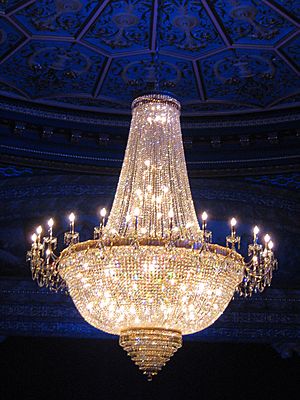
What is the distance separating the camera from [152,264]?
4.39m

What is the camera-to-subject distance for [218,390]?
9.11 meters

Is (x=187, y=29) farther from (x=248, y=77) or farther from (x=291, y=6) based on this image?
(x=248, y=77)

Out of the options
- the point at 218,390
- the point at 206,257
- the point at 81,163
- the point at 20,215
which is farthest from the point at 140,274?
the point at 218,390

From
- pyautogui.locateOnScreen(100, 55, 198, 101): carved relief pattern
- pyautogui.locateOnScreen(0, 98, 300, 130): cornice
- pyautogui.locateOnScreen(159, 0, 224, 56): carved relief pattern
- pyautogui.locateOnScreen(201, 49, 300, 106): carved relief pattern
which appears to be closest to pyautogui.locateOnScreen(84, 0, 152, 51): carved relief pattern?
pyautogui.locateOnScreen(159, 0, 224, 56): carved relief pattern

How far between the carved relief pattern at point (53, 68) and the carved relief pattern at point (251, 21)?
4.41 feet

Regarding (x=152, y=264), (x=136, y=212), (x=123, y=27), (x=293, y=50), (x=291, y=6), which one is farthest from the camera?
(x=293, y=50)

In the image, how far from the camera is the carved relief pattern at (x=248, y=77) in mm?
6488

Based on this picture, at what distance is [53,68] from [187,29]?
1477mm

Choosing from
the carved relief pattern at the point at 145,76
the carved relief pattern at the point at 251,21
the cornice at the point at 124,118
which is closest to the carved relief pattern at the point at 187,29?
the carved relief pattern at the point at 251,21

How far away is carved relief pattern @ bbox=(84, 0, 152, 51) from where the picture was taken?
5715 millimetres

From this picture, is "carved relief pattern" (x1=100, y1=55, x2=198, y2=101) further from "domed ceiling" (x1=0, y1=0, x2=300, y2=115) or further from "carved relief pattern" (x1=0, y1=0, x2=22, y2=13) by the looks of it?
"carved relief pattern" (x1=0, y1=0, x2=22, y2=13)

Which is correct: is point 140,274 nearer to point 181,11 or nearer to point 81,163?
point 181,11

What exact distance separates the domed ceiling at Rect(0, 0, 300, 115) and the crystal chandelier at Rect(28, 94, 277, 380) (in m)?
0.94

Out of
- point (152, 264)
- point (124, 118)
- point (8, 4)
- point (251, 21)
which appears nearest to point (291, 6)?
point (251, 21)
